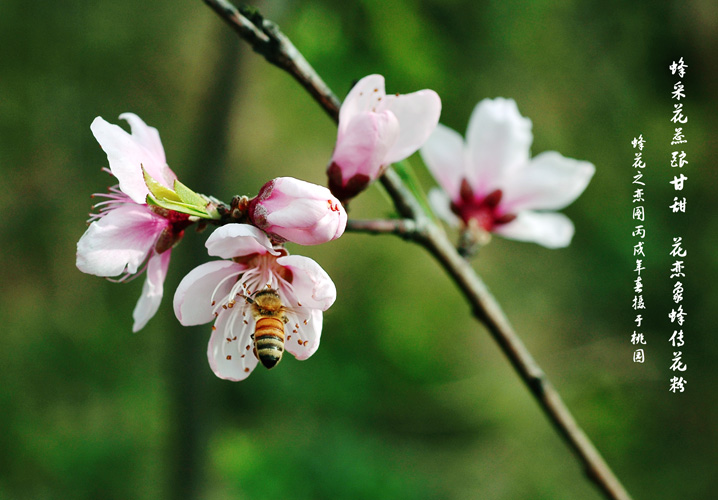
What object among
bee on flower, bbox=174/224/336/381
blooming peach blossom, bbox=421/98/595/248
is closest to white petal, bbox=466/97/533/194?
blooming peach blossom, bbox=421/98/595/248

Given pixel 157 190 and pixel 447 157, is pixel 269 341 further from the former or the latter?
pixel 447 157

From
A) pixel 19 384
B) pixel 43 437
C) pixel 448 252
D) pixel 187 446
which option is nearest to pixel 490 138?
pixel 448 252

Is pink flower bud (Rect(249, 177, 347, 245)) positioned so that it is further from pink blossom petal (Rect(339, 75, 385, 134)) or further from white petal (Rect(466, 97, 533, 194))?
white petal (Rect(466, 97, 533, 194))

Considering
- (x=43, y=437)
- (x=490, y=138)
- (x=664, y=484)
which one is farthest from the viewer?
(x=664, y=484)

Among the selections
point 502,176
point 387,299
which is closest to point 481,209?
point 502,176

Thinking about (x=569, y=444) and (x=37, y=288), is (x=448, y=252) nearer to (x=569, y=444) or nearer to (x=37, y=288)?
(x=569, y=444)

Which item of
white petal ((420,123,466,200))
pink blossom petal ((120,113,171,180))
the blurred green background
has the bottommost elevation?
pink blossom petal ((120,113,171,180))
